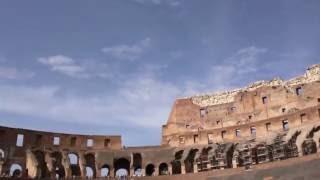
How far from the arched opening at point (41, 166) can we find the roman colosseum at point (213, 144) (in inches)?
4.3

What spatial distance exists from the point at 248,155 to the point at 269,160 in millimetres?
2287

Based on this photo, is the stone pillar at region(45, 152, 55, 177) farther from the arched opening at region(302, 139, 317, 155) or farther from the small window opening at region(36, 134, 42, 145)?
the arched opening at region(302, 139, 317, 155)

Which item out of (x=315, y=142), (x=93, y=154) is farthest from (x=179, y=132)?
(x=315, y=142)

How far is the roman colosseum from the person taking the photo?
44625 mm

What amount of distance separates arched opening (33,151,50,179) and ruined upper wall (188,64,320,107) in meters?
21.8

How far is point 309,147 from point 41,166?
28532 millimetres

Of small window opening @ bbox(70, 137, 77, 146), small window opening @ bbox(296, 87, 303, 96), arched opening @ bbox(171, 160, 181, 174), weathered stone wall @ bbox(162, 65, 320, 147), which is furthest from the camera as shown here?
small window opening @ bbox(70, 137, 77, 146)

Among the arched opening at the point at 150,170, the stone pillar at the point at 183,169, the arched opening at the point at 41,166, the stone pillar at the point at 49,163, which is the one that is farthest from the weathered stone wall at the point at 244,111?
the arched opening at the point at 41,166

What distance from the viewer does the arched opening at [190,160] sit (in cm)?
4972

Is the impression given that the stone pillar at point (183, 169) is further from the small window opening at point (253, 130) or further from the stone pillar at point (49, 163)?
the stone pillar at point (49, 163)

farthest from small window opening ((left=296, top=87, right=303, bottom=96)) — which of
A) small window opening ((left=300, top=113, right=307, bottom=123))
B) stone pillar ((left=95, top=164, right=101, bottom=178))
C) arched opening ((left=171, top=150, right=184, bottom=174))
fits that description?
stone pillar ((left=95, top=164, right=101, bottom=178))

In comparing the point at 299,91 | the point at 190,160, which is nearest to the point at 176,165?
the point at 190,160

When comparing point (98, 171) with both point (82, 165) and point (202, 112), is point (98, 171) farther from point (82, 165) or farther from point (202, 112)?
point (202, 112)

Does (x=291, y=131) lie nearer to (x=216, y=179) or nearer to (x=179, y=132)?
(x=216, y=179)
